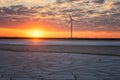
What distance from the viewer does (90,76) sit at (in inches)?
461

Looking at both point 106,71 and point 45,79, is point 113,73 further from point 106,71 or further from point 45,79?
point 45,79

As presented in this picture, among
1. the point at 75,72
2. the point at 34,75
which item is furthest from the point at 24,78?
the point at 75,72

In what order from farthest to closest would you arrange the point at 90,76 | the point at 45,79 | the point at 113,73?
the point at 113,73
the point at 90,76
the point at 45,79

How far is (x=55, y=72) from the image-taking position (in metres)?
12.7

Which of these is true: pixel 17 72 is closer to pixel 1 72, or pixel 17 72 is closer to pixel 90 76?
pixel 1 72

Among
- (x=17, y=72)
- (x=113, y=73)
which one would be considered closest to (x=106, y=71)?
(x=113, y=73)

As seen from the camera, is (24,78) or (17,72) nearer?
(24,78)

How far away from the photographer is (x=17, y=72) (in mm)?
12719

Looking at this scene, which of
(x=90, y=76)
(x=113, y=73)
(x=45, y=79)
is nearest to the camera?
(x=45, y=79)

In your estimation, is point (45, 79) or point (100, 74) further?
point (100, 74)

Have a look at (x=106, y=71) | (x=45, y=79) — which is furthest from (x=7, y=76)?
(x=106, y=71)

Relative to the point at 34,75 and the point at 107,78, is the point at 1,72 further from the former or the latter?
the point at 107,78

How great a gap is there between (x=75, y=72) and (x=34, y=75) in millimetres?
1854

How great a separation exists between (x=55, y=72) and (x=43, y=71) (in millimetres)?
581
